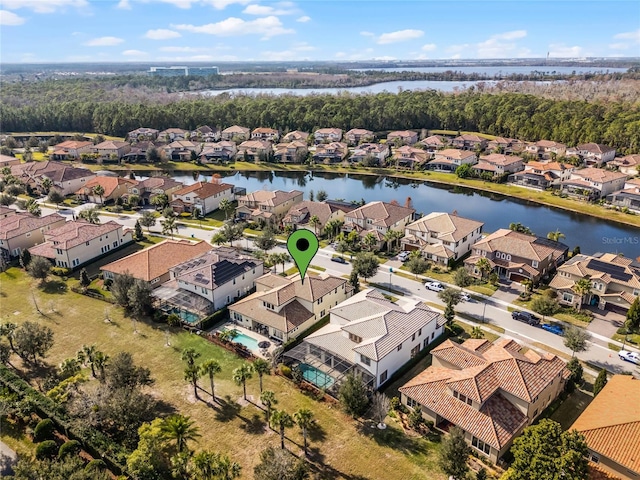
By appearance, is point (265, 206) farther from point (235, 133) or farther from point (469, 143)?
point (235, 133)

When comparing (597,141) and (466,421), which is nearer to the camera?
(466,421)

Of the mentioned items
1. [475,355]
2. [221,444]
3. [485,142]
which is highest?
[485,142]

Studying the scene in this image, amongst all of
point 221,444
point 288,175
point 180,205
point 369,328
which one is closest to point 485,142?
point 288,175

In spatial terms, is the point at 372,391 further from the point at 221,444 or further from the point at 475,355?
the point at 221,444

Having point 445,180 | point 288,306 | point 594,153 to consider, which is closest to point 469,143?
point 445,180

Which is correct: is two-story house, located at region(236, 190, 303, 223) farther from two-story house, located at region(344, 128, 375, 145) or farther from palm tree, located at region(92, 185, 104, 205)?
two-story house, located at region(344, 128, 375, 145)

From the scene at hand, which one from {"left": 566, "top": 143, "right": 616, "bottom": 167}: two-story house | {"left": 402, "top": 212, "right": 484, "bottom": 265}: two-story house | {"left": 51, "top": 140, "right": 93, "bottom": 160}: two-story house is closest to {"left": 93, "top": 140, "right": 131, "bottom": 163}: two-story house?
{"left": 51, "top": 140, "right": 93, "bottom": 160}: two-story house
